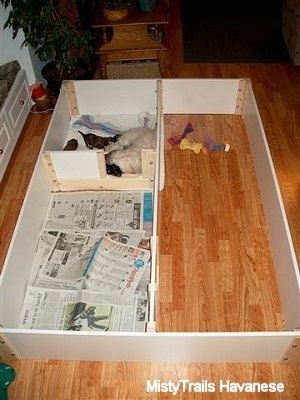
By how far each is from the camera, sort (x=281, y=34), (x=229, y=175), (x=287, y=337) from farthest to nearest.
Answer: (x=281, y=34) < (x=229, y=175) < (x=287, y=337)

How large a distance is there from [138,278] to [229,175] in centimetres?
79

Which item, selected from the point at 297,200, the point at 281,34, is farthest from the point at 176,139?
the point at 281,34

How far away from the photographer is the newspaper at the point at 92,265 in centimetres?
134

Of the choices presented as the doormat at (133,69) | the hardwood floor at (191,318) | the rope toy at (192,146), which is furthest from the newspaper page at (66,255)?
the doormat at (133,69)

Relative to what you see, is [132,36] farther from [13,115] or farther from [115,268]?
[115,268]

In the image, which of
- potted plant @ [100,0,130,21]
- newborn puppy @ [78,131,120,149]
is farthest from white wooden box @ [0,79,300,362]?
potted plant @ [100,0,130,21]

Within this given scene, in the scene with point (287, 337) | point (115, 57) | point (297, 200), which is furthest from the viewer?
point (115, 57)

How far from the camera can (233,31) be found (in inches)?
127

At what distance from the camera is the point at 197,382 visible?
1.23 meters

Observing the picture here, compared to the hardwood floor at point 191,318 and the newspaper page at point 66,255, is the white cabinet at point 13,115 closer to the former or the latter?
the hardwood floor at point 191,318

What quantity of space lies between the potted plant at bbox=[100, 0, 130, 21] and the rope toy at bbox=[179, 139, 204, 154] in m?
1.07

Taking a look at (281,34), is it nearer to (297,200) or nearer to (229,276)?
(297,200)

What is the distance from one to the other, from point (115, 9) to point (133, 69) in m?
0.40

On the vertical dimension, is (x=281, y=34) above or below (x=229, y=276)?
above
